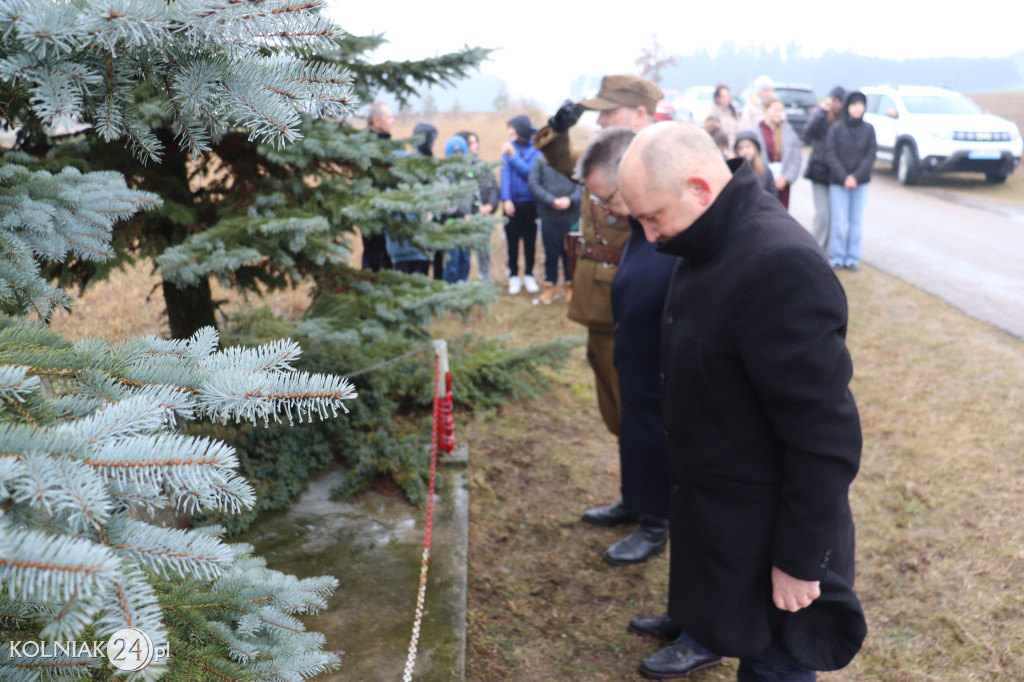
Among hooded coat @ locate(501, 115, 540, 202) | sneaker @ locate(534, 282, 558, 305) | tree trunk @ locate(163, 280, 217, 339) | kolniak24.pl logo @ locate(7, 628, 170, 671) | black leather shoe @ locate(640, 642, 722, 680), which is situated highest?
hooded coat @ locate(501, 115, 540, 202)

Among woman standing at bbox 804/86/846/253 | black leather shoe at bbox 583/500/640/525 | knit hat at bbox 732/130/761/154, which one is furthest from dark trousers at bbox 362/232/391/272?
woman standing at bbox 804/86/846/253

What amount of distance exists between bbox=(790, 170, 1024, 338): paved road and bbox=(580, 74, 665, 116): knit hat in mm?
5008

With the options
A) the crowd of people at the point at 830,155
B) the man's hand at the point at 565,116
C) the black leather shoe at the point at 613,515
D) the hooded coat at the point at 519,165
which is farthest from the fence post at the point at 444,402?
the crowd of people at the point at 830,155

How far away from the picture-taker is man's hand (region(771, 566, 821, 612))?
2.17 metres

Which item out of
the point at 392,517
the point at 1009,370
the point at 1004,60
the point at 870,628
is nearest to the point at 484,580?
the point at 392,517

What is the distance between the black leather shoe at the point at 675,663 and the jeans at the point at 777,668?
71cm

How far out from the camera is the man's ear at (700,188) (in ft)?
7.57

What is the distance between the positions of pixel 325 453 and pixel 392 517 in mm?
718

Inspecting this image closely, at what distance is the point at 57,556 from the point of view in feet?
2.59

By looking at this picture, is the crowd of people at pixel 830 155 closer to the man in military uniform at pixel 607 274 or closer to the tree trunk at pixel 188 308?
the man in military uniform at pixel 607 274

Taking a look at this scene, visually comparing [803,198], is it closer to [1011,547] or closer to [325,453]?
[1011,547]

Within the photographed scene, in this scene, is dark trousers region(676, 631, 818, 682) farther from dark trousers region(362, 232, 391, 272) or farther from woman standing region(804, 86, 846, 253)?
woman standing region(804, 86, 846, 253)

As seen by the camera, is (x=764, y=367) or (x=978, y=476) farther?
(x=978, y=476)

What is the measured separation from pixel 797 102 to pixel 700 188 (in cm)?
2162
